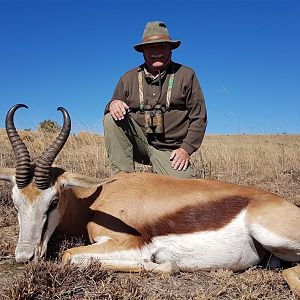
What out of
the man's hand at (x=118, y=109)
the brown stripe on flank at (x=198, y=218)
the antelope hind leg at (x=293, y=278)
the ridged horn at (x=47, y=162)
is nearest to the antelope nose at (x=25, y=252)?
the ridged horn at (x=47, y=162)

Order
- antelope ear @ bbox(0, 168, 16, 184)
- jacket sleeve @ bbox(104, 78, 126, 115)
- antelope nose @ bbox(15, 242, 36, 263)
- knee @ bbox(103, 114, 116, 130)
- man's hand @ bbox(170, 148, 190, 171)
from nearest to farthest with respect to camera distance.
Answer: antelope nose @ bbox(15, 242, 36, 263), antelope ear @ bbox(0, 168, 16, 184), man's hand @ bbox(170, 148, 190, 171), knee @ bbox(103, 114, 116, 130), jacket sleeve @ bbox(104, 78, 126, 115)

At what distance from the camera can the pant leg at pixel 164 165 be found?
5.75 meters

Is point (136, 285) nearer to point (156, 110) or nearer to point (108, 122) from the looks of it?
point (108, 122)

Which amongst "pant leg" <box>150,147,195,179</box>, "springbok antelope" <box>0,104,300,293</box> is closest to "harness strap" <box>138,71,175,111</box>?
"pant leg" <box>150,147,195,179</box>

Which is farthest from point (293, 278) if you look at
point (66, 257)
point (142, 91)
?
point (142, 91)

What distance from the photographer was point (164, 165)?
19.9 feet

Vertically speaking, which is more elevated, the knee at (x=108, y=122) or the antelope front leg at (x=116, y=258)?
the knee at (x=108, y=122)

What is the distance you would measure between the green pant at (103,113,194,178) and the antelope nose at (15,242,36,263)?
2.52 m

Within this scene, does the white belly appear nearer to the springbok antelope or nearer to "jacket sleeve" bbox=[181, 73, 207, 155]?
the springbok antelope

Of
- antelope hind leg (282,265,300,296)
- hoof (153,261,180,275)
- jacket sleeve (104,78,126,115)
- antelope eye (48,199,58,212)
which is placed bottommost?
hoof (153,261,180,275)

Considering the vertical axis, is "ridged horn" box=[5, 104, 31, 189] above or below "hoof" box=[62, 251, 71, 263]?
above

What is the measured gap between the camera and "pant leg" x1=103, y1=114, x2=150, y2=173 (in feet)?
19.8

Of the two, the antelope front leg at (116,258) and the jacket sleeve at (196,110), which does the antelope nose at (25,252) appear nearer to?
the antelope front leg at (116,258)

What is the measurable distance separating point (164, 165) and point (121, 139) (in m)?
0.71
